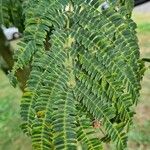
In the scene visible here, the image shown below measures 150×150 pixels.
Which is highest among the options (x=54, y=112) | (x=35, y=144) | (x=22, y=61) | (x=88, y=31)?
(x=88, y=31)

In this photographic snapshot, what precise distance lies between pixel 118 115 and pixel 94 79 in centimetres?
15

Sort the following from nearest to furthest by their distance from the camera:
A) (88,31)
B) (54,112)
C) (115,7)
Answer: (54,112)
(88,31)
(115,7)

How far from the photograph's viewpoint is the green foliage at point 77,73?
131 centimetres

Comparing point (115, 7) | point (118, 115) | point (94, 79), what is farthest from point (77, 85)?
point (115, 7)

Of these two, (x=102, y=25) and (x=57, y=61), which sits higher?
(x=102, y=25)

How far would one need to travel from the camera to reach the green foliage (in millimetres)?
1306

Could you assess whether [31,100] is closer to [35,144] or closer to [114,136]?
[35,144]

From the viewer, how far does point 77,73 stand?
53.7 inches

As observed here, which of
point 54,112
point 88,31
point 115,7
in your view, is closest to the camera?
point 54,112

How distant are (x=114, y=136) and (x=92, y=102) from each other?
13 cm

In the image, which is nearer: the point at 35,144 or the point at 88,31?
the point at 35,144

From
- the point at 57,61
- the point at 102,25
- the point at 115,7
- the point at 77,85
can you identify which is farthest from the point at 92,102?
the point at 115,7

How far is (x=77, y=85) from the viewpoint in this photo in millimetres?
1352

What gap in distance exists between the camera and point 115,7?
1.55 metres
